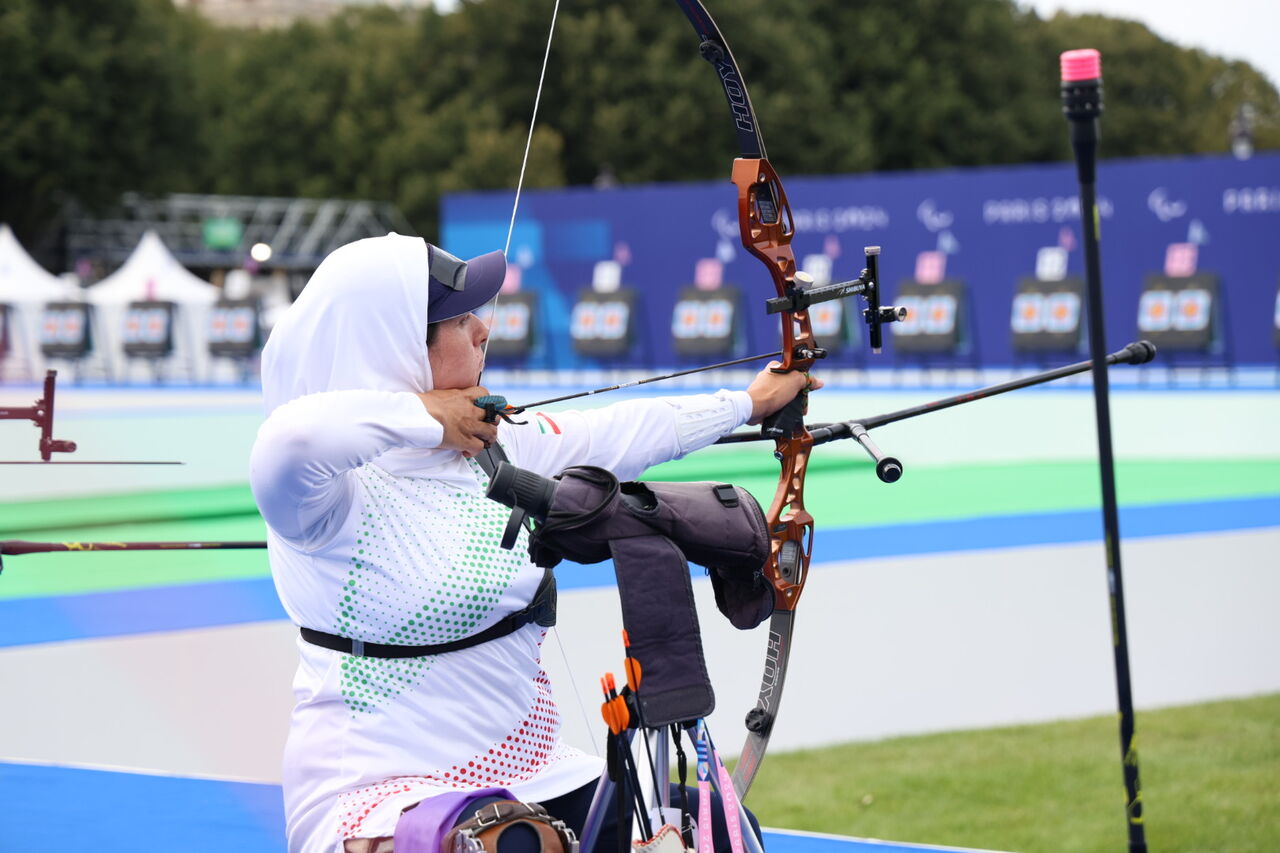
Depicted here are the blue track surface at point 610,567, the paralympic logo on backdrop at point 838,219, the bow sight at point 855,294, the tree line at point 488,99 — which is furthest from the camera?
the tree line at point 488,99

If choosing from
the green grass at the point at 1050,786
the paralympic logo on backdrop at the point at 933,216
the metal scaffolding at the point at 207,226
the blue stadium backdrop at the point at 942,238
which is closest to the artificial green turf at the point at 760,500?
the green grass at the point at 1050,786

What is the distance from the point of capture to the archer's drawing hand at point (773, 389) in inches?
117

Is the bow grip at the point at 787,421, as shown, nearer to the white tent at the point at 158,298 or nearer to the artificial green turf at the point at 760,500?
the artificial green turf at the point at 760,500

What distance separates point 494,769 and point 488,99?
153 feet

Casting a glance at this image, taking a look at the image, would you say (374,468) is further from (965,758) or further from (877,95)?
(877,95)

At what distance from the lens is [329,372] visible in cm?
256

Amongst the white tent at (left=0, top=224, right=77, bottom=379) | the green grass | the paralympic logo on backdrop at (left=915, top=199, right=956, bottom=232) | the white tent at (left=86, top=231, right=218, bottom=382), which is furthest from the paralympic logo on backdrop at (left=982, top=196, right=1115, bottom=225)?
the green grass

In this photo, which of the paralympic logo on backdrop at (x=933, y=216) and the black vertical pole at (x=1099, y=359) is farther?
the paralympic logo on backdrop at (x=933, y=216)

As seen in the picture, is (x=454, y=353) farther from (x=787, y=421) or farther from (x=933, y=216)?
(x=933, y=216)

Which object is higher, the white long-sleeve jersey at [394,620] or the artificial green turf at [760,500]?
the white long-sleeve jersey at [394,620]

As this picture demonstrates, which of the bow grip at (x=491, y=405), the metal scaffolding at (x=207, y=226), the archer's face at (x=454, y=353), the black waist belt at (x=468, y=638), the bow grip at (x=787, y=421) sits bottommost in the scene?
the black waist belt at (x=468, y=638)

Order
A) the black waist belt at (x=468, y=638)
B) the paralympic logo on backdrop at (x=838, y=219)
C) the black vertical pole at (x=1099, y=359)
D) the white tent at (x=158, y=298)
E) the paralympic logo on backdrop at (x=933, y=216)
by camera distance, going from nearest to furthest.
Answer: the black vertical pole at (x=1099, y=359) → the black waist belt at (x=468, y=638) → the paralympic logo on backdrop at (x=933, y=216) → the paralympic logo on backdrop at (x=838, y=219) → the white tent at (x=158, y=298)

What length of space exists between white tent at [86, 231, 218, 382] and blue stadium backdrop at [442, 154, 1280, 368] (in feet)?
13.4

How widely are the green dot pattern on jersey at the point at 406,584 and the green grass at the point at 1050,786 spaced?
214cm
